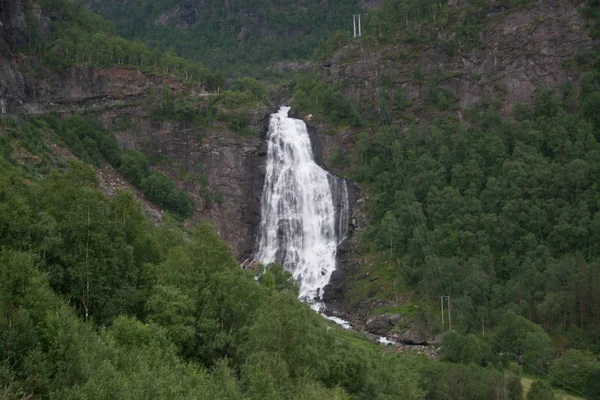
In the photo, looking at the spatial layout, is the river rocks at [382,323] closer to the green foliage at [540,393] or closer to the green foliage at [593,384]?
the green foliage at [593,384]

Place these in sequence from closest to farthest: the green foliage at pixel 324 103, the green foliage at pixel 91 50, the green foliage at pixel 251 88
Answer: the green foliage at pixel 91 50 < the green foliage at pixel 324 103 < the green foliage at pixel 251 88

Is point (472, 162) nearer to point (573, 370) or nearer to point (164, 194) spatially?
point (573, 370)

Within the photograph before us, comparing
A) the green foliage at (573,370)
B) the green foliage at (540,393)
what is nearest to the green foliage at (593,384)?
the green foliage at (573,370)

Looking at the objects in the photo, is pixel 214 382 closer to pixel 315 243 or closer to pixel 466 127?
pixel 315 243

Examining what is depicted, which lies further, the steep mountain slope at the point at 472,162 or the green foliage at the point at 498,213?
the steep mountain slope at the point at 472,162

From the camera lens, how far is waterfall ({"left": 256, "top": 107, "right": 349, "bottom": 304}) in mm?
96875

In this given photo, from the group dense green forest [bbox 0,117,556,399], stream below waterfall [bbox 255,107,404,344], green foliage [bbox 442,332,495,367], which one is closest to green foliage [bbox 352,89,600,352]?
green foliage [bbox 442,332,495,367]

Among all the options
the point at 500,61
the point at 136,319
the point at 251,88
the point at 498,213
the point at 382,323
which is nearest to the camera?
the point at 136,319

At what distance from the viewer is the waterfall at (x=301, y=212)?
96.9 m

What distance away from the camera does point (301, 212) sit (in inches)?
4053

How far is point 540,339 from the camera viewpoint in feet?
226

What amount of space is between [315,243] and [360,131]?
20.9m

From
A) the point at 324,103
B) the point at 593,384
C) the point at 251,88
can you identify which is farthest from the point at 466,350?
the point at 251,88

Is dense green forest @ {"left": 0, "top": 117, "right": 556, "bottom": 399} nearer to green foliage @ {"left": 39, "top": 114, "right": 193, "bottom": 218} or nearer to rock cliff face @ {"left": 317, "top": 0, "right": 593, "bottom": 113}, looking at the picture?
green foliage @ {"left": 39, "top": 114, "right": 193, "bottom": 218}
